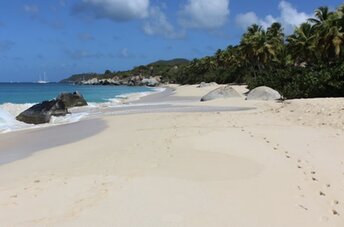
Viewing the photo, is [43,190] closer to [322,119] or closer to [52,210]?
[52,210]

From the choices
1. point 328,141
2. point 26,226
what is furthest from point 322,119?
point 26,226

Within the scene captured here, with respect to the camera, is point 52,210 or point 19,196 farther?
point 19,196

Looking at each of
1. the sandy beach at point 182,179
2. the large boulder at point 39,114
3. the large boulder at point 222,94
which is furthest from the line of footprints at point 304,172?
the large boulder at point 222,94

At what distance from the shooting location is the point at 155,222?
5.89m

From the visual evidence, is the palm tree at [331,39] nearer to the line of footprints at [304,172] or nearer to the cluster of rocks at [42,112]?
the cluster of rocks at [42,112]

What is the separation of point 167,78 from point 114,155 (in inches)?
6149

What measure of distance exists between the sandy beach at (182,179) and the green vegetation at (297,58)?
1483 centimetres

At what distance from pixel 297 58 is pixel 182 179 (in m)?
57.5

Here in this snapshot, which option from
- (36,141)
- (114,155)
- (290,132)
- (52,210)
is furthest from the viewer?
(36,141)

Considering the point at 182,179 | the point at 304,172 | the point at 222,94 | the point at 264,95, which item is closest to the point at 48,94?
the point at 222,94

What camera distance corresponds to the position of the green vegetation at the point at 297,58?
28.8 m

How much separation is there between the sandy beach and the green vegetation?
1483 cm

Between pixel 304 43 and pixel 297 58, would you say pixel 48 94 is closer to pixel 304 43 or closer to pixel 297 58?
pixel 297 58

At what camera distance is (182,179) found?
318 inches
